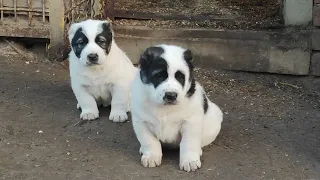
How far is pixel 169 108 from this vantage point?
5.01m

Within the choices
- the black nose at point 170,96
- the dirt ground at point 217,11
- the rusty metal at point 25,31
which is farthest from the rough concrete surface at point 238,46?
the black nose at point 170,96

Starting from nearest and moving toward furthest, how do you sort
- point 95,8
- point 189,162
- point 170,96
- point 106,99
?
point 170,96
point 189,162
point 106,99
point 95,8

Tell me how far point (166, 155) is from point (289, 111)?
5.67ft

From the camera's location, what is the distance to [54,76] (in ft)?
25.0

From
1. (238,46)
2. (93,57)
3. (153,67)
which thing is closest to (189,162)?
(153,67)

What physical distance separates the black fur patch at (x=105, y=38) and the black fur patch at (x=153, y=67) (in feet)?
3.78

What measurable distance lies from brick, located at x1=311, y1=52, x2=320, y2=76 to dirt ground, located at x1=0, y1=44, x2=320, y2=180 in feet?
0.31

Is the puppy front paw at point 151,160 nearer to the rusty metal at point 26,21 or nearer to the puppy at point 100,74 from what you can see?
the puppy at point 100,74

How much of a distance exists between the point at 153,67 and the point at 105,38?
1.37m

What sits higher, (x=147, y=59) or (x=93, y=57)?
(x=147, y=59)

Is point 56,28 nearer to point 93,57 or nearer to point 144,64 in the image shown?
point 93,57

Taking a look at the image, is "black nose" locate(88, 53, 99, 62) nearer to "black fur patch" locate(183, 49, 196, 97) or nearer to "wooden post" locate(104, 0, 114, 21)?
"black fur patch" locate(183, 49, 196, 97)

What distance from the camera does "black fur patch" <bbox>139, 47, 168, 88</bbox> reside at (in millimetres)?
4777

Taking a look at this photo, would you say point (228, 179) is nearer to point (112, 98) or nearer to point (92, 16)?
point (112, 98)
